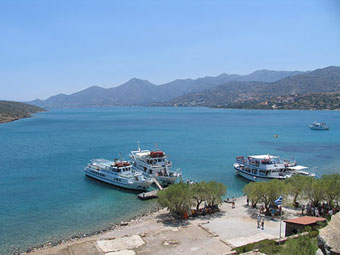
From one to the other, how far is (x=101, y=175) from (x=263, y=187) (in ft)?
97.6

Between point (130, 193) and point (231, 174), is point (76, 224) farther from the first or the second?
point (231, 174)

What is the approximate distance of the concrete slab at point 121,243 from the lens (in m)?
25.7

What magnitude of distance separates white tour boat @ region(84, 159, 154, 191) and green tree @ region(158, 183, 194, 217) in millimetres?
13975

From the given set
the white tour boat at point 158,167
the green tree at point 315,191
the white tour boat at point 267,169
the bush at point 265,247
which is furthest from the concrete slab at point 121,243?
the white tour boat at point 267,169

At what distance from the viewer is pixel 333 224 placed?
54.0 feet

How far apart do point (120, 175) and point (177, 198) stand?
1943 centimetres

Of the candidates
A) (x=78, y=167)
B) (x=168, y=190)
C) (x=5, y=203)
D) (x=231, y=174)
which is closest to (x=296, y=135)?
(x=231, y=174)

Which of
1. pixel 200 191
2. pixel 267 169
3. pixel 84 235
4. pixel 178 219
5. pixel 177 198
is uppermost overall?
pixel 200 191

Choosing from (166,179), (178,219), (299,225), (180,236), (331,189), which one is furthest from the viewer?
(166,179)

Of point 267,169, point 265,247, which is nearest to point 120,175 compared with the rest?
point 267,169

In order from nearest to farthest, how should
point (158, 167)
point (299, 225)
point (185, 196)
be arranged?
point (299, 225), point (185, 196), point (158, 167)

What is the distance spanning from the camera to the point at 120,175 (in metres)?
48.7

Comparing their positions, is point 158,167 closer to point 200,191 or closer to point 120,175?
point 120,175

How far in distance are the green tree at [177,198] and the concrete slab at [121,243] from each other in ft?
17.9
